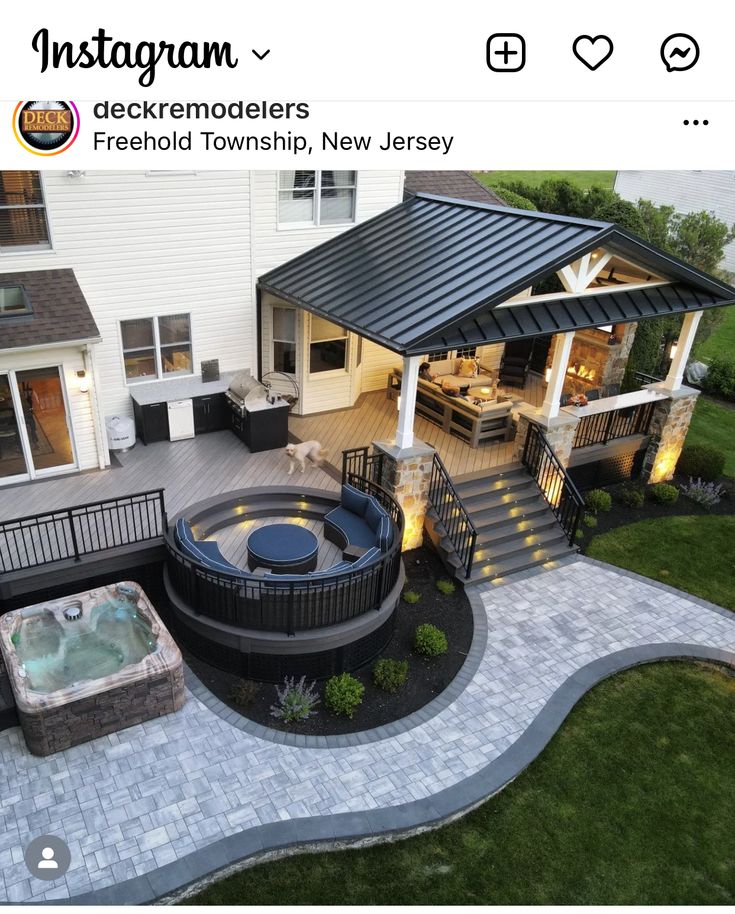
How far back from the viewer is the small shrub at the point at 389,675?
10.1 meters

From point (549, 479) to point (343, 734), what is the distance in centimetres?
659

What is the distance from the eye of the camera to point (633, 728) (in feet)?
32.7

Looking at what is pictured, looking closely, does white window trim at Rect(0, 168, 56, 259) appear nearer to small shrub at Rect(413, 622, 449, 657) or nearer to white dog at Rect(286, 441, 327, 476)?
white dog at Rect(286, 441, 327, 476)

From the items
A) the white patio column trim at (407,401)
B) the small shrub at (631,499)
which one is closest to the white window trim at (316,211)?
the white patio column trim at (407,401)

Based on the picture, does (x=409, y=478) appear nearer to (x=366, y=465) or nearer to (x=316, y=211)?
(x=366, y=465)

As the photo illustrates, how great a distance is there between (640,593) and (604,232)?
20.5 ft

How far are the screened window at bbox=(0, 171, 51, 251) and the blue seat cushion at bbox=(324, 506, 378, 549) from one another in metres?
6.84

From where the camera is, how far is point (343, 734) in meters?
9.44

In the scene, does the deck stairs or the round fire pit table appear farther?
the deck stairs

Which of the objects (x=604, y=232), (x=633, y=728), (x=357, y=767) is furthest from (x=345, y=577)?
(x=604, y=232)

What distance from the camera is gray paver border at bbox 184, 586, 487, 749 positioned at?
9.27 meters

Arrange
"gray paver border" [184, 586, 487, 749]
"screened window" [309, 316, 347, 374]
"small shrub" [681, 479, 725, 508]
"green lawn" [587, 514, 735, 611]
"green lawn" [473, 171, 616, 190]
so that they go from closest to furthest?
1. "gray paver border" [184, 586, 487, 749]
2. "green lawn" [587, 514, 735, 611]
3. "screened window" [309, 316, 347, 374]
4. "small shrub" [681, 479, 725, 508]
5. "green lawn" [473, 171, 616, 190]

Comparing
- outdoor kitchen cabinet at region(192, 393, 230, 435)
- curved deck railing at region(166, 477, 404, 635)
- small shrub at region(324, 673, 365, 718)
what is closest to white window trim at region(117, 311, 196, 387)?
outdoor kitchen cabinet at region(192, 393, 230, 435)
